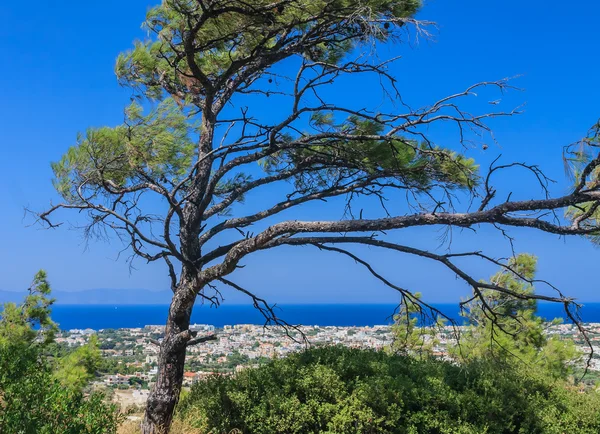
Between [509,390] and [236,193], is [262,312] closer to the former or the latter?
[236,193]

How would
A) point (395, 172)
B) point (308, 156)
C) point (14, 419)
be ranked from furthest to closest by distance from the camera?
1. point (308, 156)
2. point (395, 172)
3. point (14, 419)

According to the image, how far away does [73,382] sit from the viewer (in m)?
8.31

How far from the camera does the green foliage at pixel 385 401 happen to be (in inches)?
169

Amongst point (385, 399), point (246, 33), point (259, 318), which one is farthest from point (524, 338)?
point (246, 33)

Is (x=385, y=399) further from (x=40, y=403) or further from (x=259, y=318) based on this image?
Result: (x=40, y=403)

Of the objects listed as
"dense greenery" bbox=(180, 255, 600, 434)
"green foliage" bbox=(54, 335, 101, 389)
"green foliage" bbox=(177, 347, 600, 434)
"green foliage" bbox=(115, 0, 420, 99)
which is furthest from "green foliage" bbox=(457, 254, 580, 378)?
"green foliage" bbox=(54, 335, 101, 389)

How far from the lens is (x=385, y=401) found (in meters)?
4.27

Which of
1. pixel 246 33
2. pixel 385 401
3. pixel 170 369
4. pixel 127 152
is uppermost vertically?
pixel 246 33

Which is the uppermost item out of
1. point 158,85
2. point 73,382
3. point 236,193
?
point 158,85

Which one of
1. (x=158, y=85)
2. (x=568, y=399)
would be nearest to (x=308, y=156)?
(x=158, y=85)

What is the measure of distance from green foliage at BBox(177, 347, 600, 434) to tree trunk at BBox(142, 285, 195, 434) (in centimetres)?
20

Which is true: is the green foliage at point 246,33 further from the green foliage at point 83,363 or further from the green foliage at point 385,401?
the green foliage at point 83,363

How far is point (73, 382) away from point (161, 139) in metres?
4.48

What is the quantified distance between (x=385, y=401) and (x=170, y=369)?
213 cm
